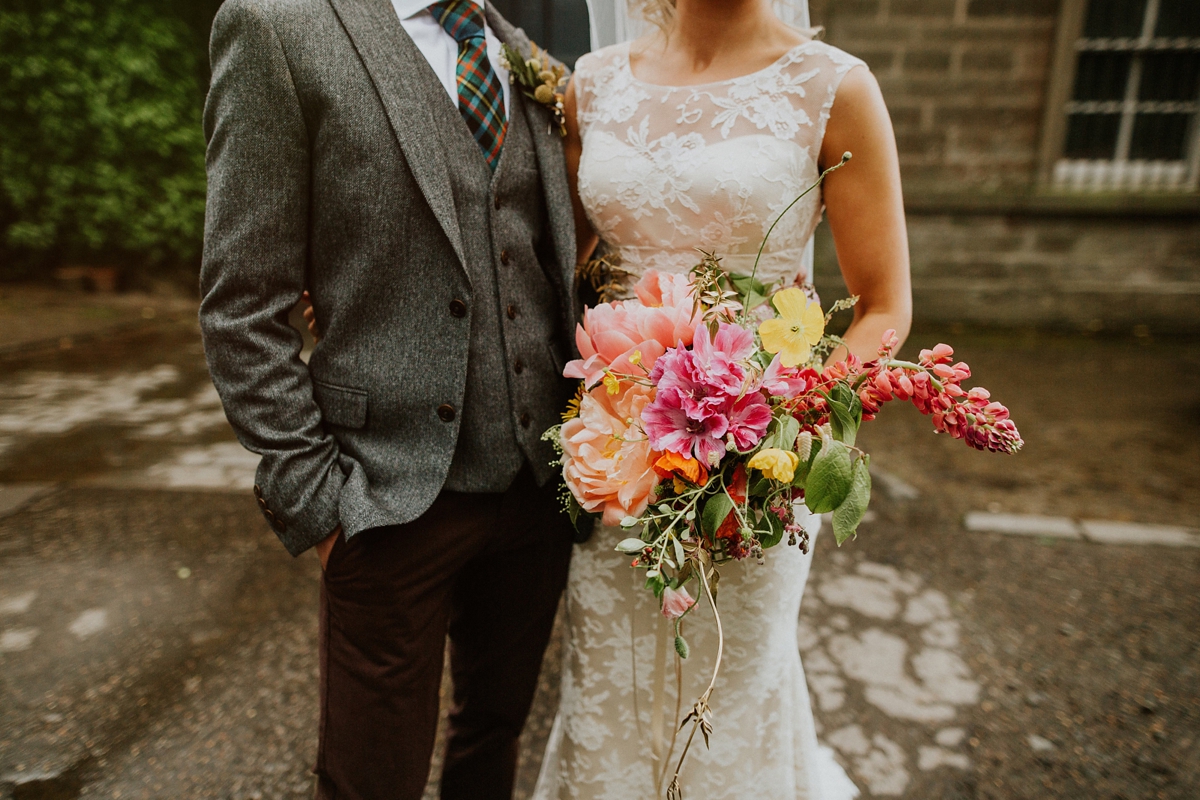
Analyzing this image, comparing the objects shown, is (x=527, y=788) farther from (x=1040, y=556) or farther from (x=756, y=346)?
(x=1040, y=556)

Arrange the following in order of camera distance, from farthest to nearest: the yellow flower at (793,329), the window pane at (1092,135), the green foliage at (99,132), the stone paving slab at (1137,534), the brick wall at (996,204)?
the green foliage at (99,132) → the window pane at (1092,135) → the brick wall at (996,204) → the stone paving slab at (1137,534) → the yellow flower at (793,329)

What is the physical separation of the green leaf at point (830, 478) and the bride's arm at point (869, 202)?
482 millimetres

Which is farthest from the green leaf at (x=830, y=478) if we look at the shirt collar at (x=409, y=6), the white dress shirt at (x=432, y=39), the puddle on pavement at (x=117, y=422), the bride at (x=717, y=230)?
the puddle on pavement at (x=117, y=422)

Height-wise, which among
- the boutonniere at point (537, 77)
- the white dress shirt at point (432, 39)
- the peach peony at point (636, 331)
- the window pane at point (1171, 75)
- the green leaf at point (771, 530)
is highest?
the white dress shirt at point (432, 39)

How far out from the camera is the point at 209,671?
2613mm

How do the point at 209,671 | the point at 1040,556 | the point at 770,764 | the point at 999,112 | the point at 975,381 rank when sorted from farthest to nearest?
the point at 999,112 < the point at 975,381 < the point at 1040,556 < the point at 209,671 < the point at 770,764

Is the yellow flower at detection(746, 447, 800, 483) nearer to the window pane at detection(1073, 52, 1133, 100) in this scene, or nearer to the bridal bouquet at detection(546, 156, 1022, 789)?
the bridal bouquet at detection(546, 156, 1022, 789)

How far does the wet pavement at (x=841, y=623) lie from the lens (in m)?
2.24

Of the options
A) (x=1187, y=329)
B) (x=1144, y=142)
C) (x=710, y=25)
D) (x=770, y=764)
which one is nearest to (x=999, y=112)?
(x=1144, y=142)

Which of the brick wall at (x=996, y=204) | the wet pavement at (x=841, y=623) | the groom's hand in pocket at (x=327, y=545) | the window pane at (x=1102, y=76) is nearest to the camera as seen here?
the groom's hand in pocket at (x=327, y=545)

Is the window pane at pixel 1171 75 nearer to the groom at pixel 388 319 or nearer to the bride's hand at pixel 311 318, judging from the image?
the groom at pixel 388 319

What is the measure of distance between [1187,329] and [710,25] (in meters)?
7.07

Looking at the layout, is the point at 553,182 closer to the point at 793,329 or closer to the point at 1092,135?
the point at 793,329

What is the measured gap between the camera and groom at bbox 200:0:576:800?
49.4 inches
